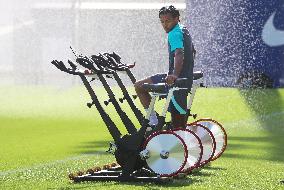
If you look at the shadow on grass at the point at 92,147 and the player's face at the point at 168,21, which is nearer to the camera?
the player's face at the point at 168,21

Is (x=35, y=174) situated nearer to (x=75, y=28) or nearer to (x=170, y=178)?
(x=170, y=178)

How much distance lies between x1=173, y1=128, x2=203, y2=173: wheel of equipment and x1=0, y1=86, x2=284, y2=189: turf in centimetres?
18

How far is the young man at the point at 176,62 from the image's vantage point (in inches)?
371

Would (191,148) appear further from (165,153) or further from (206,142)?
(206,142)

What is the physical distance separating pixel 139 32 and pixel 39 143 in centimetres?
2929

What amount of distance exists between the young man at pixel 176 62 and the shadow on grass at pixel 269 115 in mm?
3021

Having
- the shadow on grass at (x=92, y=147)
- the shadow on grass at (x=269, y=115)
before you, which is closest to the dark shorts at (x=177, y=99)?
the shadow on grass at (x=269, y=115)

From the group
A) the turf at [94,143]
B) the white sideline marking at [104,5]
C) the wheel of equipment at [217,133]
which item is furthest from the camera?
the white sideline marking at [104,5]

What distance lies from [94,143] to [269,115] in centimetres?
743

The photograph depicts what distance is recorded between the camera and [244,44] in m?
33.9

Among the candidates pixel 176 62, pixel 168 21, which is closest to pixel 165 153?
pixel 176 62

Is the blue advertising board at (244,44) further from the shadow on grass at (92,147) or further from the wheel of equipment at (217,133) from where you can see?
the wheel of equipment at (217,133)

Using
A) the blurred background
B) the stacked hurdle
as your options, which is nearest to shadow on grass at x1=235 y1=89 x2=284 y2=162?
the stacked hurdle

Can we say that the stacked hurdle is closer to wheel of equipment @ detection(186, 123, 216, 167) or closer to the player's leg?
the player's leg
